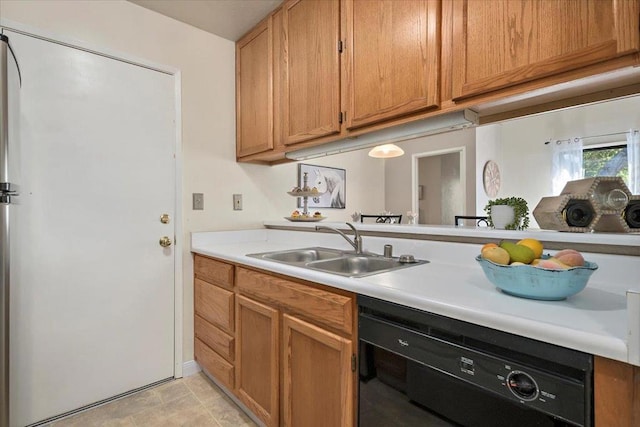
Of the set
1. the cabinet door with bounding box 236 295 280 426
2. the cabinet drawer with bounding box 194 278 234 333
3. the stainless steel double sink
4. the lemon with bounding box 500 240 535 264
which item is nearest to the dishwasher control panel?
the lemon with bounding box 500 240 535 264

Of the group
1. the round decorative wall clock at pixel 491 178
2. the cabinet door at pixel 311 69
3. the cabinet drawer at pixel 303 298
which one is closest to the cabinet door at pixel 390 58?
the cabinet door at pixel 311 69

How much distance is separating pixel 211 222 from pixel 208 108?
81 cm

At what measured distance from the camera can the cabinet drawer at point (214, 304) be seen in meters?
1.72

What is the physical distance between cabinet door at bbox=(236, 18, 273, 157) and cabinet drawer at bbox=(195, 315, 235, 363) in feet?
3.83

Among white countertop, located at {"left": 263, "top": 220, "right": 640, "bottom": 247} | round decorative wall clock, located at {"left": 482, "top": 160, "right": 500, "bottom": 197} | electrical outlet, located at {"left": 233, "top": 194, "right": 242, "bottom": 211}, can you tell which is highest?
round decorative wall clock, located at {"left": 482, "top": 160, "right": 500, "bottom": 197}

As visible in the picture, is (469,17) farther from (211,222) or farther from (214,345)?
(214,345)

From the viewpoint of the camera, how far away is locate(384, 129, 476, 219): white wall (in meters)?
3.14

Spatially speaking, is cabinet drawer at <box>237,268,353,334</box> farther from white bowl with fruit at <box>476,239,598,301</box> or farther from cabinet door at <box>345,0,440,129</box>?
cabinet door at <box>345,0,440,129</box>

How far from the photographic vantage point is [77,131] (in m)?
1.72

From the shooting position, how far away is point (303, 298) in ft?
4.08

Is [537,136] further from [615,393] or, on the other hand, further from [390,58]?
[615,393]

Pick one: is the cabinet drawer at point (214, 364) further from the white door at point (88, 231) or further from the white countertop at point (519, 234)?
the white countertop at point (519, 234)

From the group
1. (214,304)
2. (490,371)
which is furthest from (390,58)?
(214,304)

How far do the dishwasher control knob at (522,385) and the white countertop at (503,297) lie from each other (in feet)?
0.32
